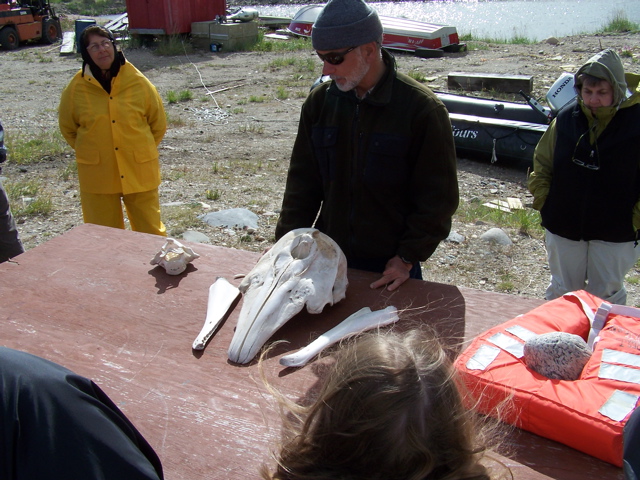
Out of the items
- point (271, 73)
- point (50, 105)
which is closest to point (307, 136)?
point (50, 105)

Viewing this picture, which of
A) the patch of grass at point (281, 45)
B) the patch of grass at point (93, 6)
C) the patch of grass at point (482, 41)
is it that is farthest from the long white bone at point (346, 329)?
the patch of grass at point (93, 6)

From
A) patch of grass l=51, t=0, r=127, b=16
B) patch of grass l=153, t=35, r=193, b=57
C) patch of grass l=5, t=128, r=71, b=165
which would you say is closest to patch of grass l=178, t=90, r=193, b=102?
patch of grass l=5, t=128, r=71, b=165

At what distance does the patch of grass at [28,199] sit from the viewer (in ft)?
19.4

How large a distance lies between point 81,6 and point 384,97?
38.5 metres

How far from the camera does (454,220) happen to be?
568 centimetres

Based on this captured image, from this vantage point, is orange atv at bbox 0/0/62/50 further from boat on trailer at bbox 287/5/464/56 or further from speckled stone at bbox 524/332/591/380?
speckled stone at bbox 524/332/591/380

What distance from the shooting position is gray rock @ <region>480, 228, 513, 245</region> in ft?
16.7

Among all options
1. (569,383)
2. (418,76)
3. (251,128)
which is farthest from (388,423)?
(418,76)

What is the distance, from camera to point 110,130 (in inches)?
162

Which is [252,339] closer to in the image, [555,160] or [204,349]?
[204,349]

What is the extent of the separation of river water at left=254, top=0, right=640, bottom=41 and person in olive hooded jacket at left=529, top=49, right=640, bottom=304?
19.0m

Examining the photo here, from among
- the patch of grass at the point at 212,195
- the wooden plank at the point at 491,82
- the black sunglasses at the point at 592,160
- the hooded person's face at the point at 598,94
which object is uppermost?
the hooded person's face at the point at 598,94

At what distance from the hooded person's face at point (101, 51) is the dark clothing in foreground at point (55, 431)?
330cm

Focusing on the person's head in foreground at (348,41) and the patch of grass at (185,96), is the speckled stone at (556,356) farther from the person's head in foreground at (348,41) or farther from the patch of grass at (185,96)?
the patch of grass at (185,96)
